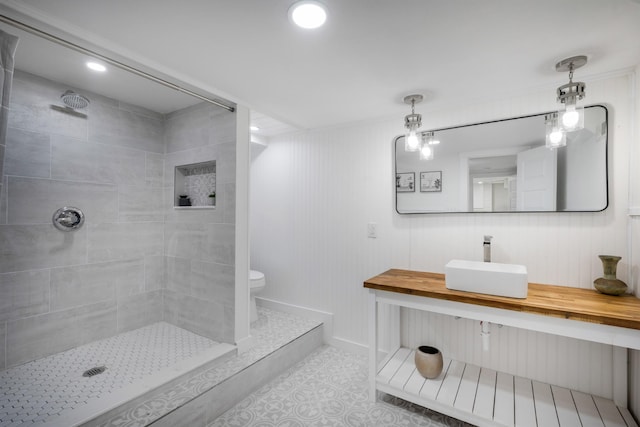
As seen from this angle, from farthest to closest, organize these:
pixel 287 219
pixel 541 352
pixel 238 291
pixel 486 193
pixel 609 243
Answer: pixel 287 219
pixel 238 291
pixel 486 193
pixel 541 352
pixel 609 243

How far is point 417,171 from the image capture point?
2.35 metres

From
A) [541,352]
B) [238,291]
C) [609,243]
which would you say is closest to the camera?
[609,243]

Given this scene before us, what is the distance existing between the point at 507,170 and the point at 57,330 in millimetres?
3420

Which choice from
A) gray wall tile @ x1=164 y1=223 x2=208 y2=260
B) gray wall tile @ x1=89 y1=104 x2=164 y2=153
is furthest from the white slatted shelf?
gray wall tile @ x1=89 y1=104 x2=164 y2=153

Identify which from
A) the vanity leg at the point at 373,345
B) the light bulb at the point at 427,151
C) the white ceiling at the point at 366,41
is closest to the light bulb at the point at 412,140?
the light bulb at the point at 427,151

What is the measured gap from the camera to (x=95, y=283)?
7.87 feet

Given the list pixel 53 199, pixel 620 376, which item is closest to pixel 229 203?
pixel 53 199

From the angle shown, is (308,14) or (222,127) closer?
(308,14)

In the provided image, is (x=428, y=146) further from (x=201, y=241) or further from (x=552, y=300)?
(x=201, y=241)

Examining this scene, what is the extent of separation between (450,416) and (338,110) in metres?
2.25

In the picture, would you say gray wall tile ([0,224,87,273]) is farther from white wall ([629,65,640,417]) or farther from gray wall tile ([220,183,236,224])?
white wall ([629,65,640,417])

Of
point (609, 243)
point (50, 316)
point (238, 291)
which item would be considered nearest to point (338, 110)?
point (238, 291)

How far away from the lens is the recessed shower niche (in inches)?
102

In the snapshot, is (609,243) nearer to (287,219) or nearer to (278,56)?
(278,56)
